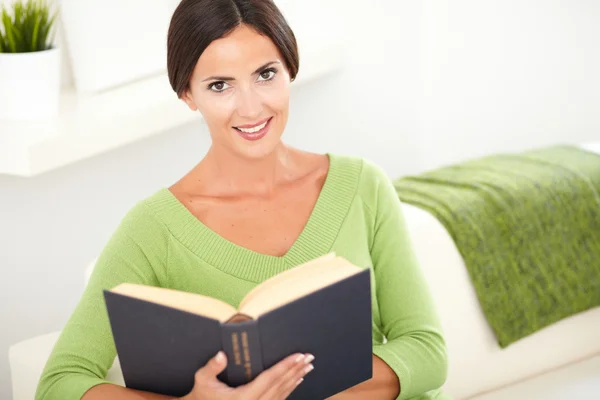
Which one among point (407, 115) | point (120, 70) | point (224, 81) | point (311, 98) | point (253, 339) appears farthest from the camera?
point (407, 115)

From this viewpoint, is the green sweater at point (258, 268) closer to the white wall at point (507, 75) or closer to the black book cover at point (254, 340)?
the black book cover at point (254, 340)

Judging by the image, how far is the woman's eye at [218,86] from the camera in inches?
57.2

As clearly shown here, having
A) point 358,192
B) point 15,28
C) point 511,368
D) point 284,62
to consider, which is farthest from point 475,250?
point 15,28

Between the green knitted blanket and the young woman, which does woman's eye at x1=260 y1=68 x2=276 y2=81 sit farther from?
the green knitted blanket

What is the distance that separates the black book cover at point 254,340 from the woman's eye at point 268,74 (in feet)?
1.30

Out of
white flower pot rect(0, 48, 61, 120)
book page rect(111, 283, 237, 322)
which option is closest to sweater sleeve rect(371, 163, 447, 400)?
book page rect(111, 283, 237, 322)

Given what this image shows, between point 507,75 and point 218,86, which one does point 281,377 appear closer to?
point 218,86

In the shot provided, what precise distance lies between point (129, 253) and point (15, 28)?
685 millimetres

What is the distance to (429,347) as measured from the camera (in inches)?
61.3

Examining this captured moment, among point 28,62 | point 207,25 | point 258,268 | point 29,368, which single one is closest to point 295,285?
point 258,268

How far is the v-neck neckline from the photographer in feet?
5.11

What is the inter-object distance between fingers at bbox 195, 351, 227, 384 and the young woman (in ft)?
0.52

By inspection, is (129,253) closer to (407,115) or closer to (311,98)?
(311,98)

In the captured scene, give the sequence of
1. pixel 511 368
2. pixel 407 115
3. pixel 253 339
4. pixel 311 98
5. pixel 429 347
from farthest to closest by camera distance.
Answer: pixel 407 115 < pixel 311 98 < pixel 511 368 < pixel 429 347 < pixel 253 339
